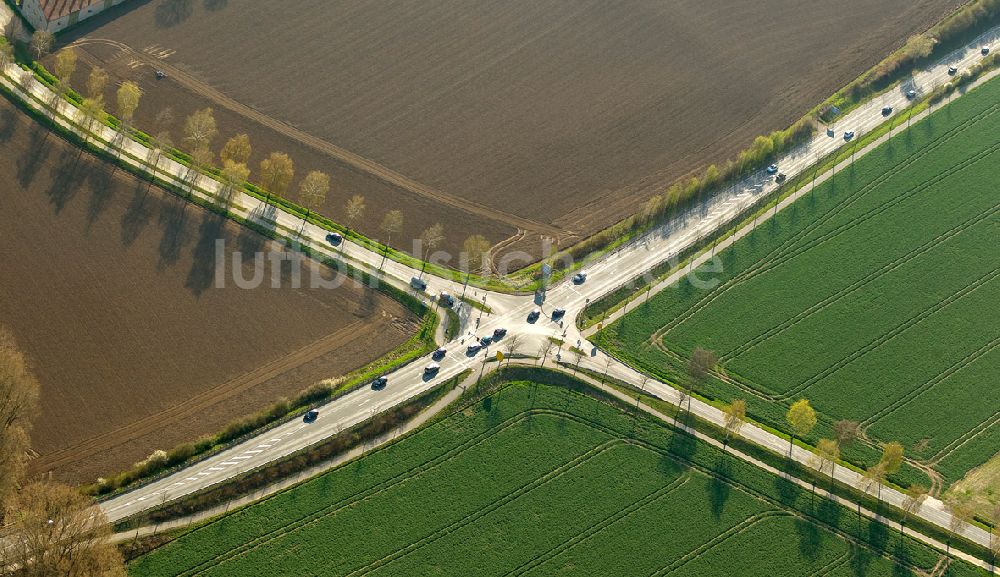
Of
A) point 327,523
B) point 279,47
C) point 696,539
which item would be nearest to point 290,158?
point 279,47

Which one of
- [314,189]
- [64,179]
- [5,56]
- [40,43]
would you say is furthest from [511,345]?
[5,56]

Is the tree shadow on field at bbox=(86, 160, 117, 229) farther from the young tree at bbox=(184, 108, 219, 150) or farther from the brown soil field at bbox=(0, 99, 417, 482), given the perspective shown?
the young tree at bbox=(184, 108, 219, 150)

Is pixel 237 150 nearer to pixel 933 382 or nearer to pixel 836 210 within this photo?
pixel 836 210

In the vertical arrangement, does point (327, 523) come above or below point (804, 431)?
below

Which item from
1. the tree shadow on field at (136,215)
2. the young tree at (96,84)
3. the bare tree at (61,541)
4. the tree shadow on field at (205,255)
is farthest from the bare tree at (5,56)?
the bare tree at (61,541)

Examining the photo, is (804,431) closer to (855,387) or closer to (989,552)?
(855,387)
